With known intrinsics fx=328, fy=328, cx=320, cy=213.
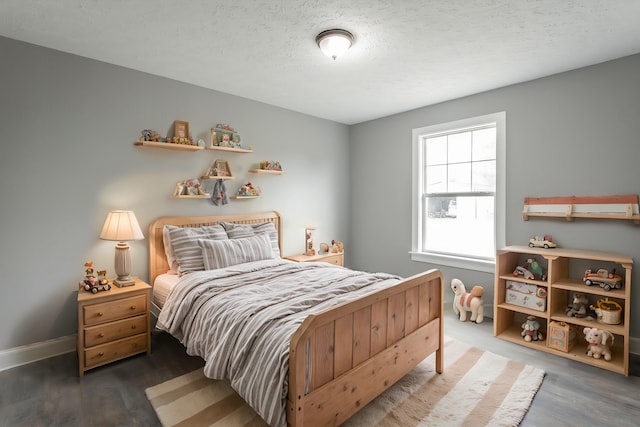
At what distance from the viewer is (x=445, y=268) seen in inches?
158

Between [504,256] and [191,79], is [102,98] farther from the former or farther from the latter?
[504,256]

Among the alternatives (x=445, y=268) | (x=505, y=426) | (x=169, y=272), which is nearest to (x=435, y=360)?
(x=505, y=426)

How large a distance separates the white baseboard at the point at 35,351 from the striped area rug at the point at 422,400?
1060 mm

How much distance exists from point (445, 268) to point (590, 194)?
1.64 metres

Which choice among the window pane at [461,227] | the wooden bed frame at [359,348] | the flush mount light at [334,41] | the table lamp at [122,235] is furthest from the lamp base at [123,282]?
the window pane at [461,227]

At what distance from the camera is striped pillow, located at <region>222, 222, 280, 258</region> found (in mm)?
3427

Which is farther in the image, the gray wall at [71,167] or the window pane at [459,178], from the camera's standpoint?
the window pane at [459,178]

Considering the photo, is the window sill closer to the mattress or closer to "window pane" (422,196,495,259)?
"window pane" (422,196,495,259)

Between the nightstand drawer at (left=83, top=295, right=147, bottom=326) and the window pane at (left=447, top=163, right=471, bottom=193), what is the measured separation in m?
3.48

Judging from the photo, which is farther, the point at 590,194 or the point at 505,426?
the point at 590,194

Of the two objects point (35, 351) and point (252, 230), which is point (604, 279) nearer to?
point (252, 230)

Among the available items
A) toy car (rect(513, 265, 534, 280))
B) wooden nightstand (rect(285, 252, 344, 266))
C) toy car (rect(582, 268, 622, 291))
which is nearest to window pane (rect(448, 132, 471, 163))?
toy car (rect(513, 265, 534, 280))

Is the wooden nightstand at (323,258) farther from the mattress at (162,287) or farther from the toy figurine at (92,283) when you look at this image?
the toy figurine at (92,283)

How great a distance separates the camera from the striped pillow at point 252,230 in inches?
135
